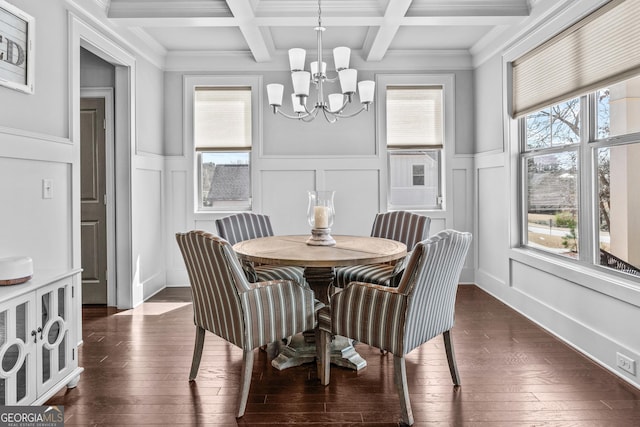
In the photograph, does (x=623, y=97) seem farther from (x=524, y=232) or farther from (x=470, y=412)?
(x=470, y=412)

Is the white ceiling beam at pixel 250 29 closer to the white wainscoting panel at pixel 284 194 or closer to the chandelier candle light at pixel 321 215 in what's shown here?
the white wainscoting panel at pixel 284 194

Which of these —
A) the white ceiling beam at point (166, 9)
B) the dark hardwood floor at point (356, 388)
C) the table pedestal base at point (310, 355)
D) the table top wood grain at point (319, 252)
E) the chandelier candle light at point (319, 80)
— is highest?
the white ceiling beam at point (166, 9)

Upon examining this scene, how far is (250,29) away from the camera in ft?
11.9

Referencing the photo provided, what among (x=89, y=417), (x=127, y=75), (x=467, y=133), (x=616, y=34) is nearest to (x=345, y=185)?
(x=467, y=133)

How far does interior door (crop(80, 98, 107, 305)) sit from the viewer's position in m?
3.88

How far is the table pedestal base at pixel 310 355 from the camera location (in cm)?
257

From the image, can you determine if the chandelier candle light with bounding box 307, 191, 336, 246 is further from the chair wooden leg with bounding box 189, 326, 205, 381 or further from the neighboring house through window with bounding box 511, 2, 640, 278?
the neighboring house through window with bounding box 511, 2, 640, 278

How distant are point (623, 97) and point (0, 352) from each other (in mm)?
3514

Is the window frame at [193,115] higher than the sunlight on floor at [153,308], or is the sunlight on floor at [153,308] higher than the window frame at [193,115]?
the window frame at [193,115]

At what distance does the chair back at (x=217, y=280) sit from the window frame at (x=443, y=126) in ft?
9.13

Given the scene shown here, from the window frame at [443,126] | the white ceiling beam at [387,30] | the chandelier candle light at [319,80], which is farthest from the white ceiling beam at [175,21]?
the window frame at [443,126]

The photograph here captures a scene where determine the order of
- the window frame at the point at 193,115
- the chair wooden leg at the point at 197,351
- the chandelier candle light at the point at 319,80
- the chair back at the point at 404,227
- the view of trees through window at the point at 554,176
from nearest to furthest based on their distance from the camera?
1. the chair wooden leg at the point at 197,351
2. the chandelier candle light at the point at 319,80
3. the view of trees through window at the point at 554,176
4. the chair back at the point at 404,227
5. the window frame at the point at 193,115

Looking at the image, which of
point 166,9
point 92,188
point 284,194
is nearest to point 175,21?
point 166,9

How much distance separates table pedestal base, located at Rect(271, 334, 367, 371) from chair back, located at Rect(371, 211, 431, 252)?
1033 mm
